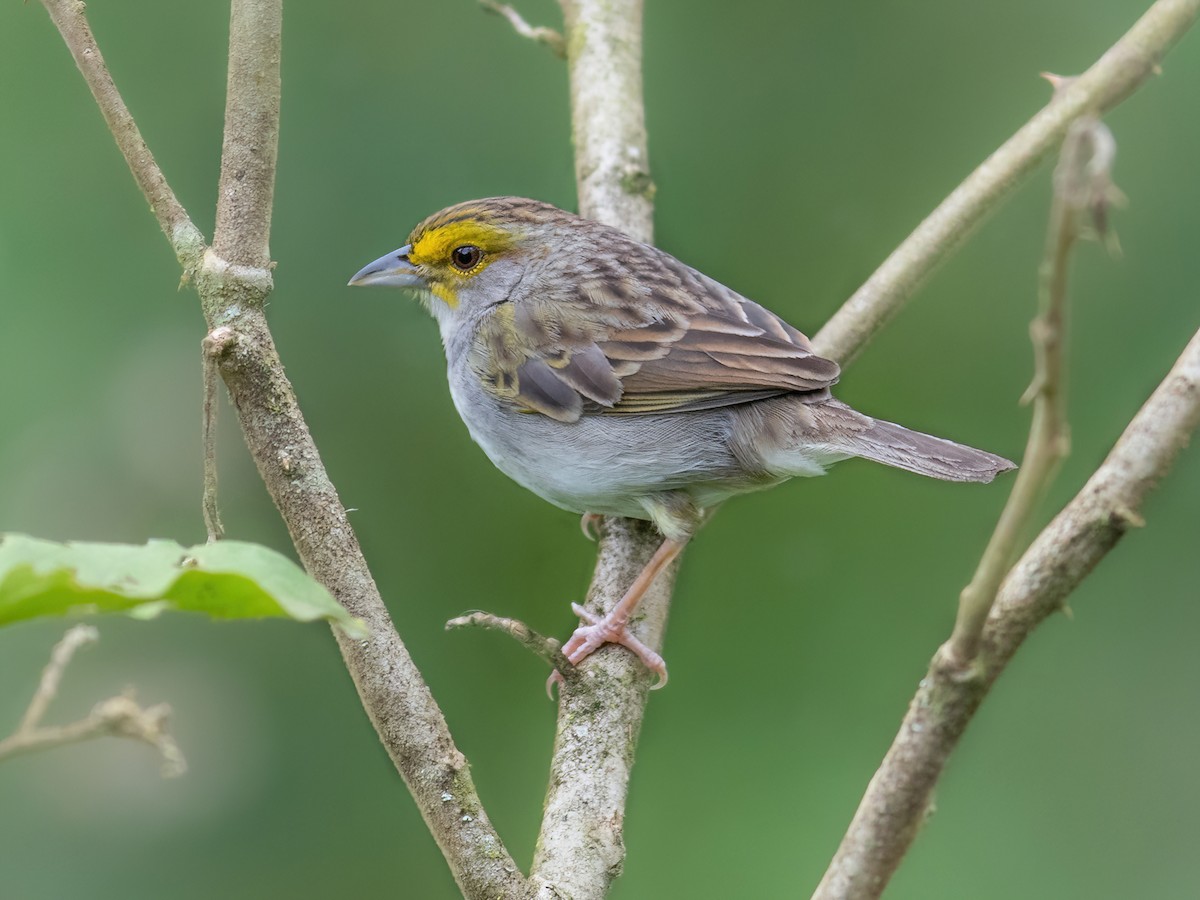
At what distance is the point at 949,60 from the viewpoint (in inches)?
244

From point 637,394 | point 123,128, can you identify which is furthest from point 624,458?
point 123,128

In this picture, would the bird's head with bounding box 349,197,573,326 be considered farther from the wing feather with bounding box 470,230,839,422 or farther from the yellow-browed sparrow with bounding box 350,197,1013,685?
the wing feather with bounding box 470,230,839,422

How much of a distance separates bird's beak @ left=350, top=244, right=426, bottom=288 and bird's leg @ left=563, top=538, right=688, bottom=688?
1465mm

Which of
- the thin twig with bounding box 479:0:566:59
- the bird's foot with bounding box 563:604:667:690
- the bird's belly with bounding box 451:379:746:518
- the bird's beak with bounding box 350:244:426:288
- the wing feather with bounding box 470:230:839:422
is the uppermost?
the thin twig with bounding box 479:0:566:59

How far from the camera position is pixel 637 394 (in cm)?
409

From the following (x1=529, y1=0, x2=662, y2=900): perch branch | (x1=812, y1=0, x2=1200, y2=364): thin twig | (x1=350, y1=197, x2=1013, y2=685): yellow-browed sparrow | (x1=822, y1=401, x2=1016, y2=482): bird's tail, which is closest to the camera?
(x1=529, y1=0, x2=662, y2=900): perch branch

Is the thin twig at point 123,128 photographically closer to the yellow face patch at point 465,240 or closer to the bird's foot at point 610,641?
the bird's foot at point 610,641

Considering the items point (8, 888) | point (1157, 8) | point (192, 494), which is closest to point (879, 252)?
point (1157, 8)

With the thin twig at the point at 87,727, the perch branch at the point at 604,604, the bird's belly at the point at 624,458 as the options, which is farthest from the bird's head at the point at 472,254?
the thin twig at the point at 87,727

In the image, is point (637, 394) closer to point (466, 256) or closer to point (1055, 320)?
point (466, 256)

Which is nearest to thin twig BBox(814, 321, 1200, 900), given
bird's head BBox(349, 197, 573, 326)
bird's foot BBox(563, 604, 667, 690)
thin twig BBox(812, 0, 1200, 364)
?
thin twig BBox(812, 0, 1200, 364)

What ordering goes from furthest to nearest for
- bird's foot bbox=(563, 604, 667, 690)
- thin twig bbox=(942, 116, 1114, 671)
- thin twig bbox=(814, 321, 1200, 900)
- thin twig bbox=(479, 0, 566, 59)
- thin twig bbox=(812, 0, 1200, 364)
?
thin twig bbox=(479, 0, 566, 59), bird's foot bbox=(563, 604, 667, 690), thin twig bbox=(812, 0, 1200, 364), thin twig bbox=(814, 321, 1200, 900), thin twig bbox=(942, 116, 1114, 671)

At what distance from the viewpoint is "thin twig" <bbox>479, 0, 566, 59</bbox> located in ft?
16.2

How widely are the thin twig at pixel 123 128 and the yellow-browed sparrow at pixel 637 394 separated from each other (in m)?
1.68
